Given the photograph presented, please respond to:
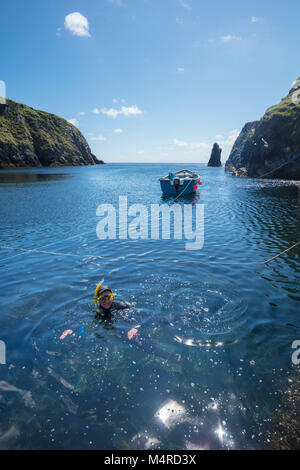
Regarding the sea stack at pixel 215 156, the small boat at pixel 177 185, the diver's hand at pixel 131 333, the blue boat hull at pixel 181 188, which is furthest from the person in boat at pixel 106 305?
the sea stack at pixel 215 156

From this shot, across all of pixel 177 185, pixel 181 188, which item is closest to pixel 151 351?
pixel 177 185

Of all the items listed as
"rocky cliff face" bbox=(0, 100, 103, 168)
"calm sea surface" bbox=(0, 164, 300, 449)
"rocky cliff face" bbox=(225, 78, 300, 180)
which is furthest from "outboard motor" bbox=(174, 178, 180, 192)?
"rocky cliff face" bbox=(0, 100, 103, 168)

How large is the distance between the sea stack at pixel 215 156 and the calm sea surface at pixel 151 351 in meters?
171

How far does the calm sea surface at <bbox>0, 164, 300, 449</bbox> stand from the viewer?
4243 mm

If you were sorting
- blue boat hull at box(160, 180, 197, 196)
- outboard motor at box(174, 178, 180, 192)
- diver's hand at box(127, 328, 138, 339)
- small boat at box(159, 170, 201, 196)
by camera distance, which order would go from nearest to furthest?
diver's hand at box(127, 328, 138, 339)
outboard motor at box(174, 178, 180, 192)
small boat at box(159, 170, 201, 196)
blue boat hull at box(160, 180, 197, 196)

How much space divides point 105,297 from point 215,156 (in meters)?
182

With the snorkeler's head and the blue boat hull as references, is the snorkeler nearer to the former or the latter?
the snorkeler's head

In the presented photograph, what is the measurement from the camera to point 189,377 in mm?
5250

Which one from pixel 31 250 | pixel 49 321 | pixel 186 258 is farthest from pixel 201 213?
pixel 49 321

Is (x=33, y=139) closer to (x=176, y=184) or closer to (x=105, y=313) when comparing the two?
(x=176, y=184)

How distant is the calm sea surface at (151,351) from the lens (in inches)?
167

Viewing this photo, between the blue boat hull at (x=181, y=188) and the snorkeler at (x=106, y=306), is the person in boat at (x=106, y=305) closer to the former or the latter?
the snorkeler at (x=106, y=306)

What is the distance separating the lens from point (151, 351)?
6012 mm
